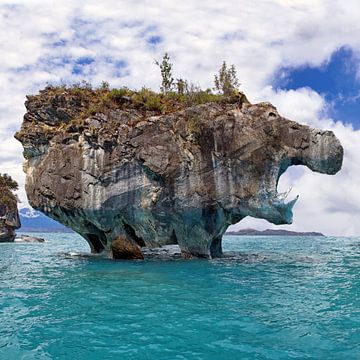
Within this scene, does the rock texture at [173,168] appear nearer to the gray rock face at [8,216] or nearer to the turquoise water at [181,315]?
the turquoise water at [181,315]

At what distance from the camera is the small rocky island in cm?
7997

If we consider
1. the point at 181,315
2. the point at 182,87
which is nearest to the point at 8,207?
the point at 182,87

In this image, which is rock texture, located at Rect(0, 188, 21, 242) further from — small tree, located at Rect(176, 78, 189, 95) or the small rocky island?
small tree, located at Rect(176, 78, 189, 95)

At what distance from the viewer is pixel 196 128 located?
30.4 meters

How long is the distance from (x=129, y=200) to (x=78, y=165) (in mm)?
4732

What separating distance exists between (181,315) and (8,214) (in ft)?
266

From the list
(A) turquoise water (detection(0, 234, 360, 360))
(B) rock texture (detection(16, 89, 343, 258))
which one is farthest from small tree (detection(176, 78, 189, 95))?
(A) turquoise water (detection(0, 234, 360, 360))

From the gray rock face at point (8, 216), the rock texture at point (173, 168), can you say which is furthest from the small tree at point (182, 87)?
the gray rock face at point (8, 216)

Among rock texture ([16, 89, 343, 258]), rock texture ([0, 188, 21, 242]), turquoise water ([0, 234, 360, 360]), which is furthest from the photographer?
rock texture ([0, 188, 21, 242])

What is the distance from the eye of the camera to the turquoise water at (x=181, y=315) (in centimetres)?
1074

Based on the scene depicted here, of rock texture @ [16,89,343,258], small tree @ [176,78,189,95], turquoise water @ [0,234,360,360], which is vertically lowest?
turquoise water @ [0,234,360,360]

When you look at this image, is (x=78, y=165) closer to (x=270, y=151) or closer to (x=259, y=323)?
(x=270, y=151)

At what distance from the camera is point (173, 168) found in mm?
30172

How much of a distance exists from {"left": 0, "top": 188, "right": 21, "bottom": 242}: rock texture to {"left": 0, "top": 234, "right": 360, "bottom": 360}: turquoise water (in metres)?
59.6
